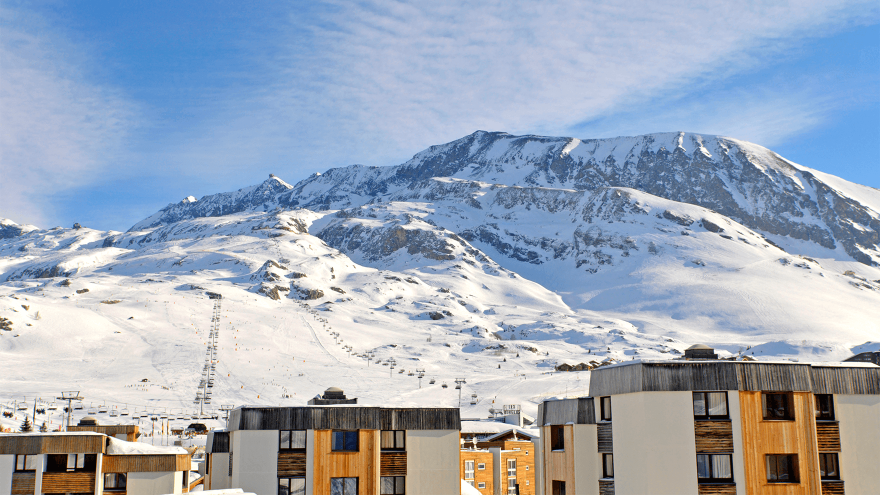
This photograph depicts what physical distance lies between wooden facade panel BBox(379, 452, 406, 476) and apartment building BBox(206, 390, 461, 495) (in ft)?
0.15

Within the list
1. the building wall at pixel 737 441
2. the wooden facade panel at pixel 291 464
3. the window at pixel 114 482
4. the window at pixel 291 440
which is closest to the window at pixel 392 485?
the wooden facade panel at pixel 291 464

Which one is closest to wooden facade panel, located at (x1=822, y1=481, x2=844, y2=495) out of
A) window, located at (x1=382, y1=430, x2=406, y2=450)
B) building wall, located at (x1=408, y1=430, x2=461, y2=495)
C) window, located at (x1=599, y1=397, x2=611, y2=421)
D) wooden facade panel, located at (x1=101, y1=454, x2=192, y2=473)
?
window, located at (x1=599, y1=397, x2=611, y2=421)

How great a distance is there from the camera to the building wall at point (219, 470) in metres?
43.0

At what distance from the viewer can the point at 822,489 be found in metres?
31.2

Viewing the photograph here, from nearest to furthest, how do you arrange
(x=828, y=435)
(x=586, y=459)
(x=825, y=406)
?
(x=828, y=435) → (x=825, y=406) → (x=586, y=459)

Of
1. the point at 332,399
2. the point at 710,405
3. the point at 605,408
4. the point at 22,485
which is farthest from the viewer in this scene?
the point at 332,399

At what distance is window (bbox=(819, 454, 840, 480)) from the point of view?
3175cm

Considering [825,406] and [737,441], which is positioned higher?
[825,406]

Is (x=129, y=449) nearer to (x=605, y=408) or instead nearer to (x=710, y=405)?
(x=605, y=408)

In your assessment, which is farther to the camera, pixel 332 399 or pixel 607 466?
pixel 332 399

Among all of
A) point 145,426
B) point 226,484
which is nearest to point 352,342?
point 145,426

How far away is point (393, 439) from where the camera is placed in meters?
36.7

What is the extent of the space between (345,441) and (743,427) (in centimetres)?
1683

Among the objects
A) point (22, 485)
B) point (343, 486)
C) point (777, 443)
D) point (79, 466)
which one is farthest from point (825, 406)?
point (22, 485)
